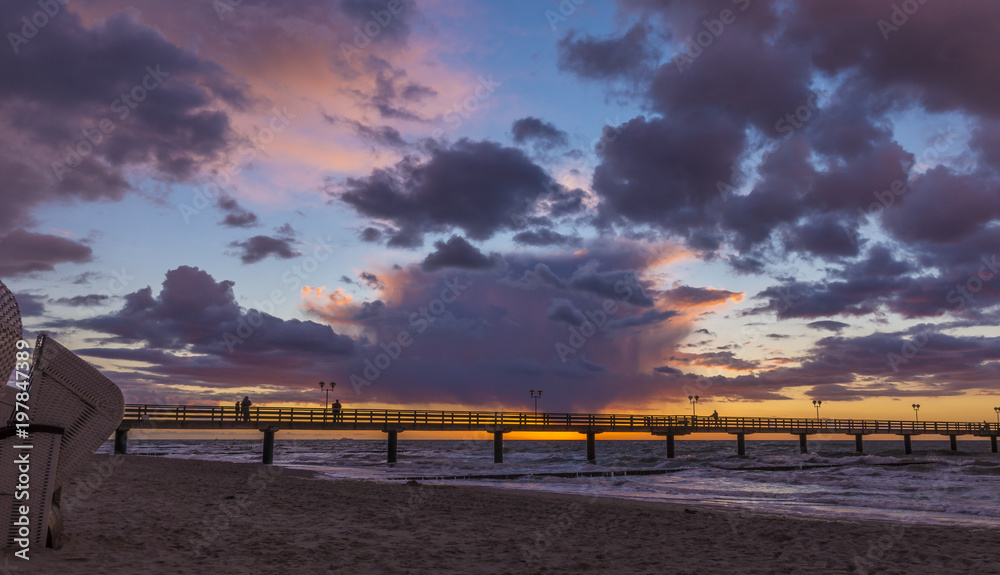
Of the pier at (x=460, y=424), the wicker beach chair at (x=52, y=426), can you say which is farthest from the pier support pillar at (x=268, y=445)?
the wicker beach chair at (x=52, y=426)

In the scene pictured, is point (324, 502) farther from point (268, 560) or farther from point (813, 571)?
point (813, 571)

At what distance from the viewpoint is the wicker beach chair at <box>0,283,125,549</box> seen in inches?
207

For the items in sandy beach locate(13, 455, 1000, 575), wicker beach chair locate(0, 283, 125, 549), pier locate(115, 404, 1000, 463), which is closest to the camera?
wicker beach chair locate(0, 283, 125, 549)

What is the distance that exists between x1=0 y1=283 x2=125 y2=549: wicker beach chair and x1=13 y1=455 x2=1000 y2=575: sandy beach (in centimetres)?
43

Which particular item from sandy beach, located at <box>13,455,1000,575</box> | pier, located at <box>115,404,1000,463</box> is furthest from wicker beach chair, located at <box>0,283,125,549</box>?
pier, located at <box>115,404,1000,463</box>

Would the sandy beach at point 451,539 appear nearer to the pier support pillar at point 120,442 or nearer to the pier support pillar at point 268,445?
the pier support pillar at point 268,445

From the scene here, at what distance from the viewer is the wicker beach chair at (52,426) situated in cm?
525

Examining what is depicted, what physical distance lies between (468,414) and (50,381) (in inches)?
1451

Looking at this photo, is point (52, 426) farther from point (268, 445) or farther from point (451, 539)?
point (268, 445)

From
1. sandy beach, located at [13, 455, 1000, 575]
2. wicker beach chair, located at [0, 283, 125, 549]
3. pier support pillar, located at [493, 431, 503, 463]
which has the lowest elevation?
pier support pillar, located at [493, 431, 503, 463]

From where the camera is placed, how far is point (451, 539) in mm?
9211

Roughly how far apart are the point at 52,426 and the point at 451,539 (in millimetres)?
5479

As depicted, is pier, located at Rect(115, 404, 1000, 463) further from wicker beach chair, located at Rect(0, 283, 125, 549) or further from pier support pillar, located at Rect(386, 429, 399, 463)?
wicker beach chair, located at Rect(0, 283, 125, 549)

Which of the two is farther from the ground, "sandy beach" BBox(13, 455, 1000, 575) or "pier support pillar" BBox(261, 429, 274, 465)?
"sandy beach" BBox(13, 455, 1000, 575)
